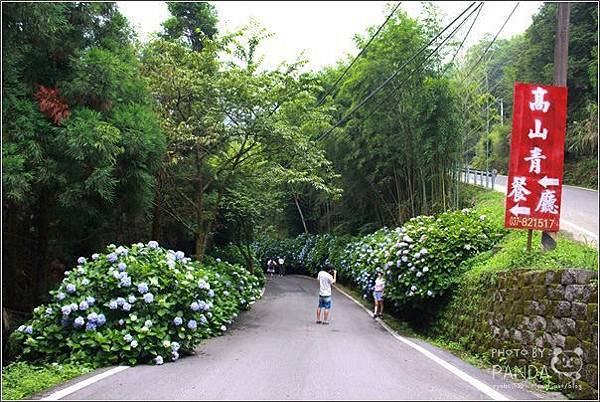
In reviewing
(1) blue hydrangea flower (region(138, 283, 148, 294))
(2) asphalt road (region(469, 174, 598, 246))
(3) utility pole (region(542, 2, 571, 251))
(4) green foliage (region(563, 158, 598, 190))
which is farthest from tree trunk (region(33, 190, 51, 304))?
(4) green foliage (region(563, 158, 598, 190))

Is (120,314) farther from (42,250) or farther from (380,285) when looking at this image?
(380,285)

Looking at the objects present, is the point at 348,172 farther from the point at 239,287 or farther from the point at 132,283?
the point at 132,283

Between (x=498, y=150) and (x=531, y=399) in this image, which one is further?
(x=498, y=150)

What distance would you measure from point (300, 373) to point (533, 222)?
4097 millimetres

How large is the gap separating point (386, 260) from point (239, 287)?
13.2 ft

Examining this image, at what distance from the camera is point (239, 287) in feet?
46.7

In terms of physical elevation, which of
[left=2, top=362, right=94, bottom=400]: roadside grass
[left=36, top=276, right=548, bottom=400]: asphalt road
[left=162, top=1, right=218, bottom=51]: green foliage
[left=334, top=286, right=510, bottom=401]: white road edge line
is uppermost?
[left=162, top=1, right=218, bottom=51]: green foliage

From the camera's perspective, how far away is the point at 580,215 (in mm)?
14953

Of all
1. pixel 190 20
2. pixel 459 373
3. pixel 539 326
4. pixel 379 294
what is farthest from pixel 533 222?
pixel 190 20

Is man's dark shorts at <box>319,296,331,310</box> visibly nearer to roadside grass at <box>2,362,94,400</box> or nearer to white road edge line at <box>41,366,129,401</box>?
white road edge line at <box>41,366,129,401</box>

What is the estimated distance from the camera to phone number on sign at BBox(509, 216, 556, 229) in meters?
7.80

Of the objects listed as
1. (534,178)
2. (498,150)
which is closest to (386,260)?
(534,178)

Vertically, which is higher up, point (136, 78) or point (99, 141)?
point (136, 78)

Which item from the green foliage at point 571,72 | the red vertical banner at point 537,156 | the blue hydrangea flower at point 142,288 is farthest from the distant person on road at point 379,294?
the blue hydrangea flower at point 142,288
